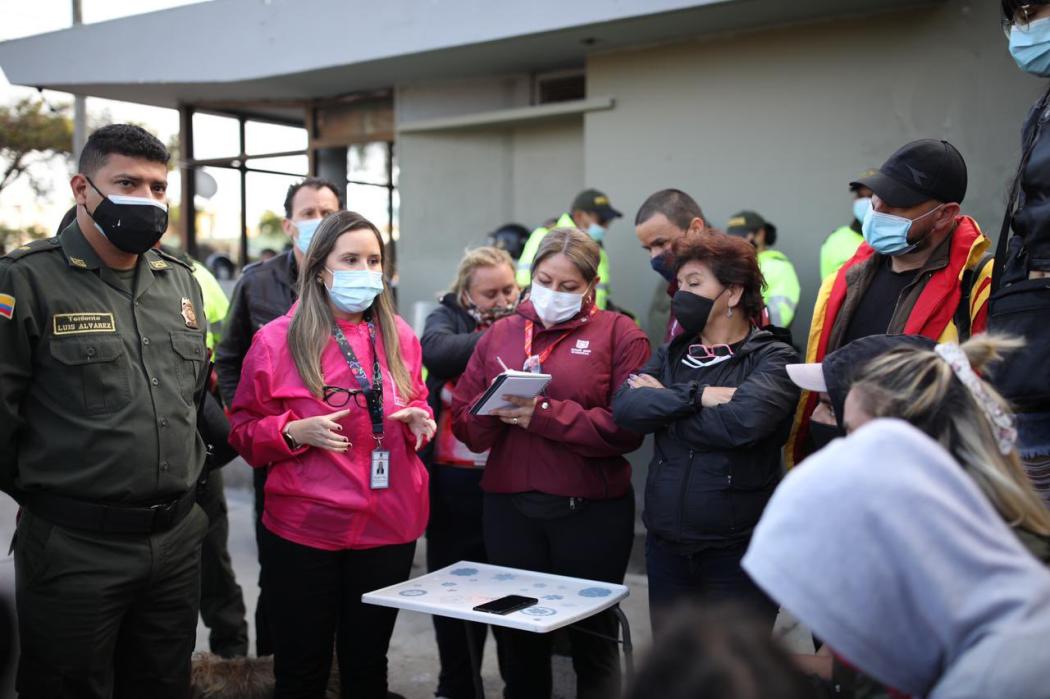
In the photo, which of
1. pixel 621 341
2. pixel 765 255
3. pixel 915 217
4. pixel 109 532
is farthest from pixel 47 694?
pixel 765 255

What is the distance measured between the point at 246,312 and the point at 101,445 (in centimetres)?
158

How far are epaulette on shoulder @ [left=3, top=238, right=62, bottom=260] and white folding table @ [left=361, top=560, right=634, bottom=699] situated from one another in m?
1.55

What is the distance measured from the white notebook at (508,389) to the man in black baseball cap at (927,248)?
117 cm

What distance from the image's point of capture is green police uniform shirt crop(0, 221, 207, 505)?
108 inches

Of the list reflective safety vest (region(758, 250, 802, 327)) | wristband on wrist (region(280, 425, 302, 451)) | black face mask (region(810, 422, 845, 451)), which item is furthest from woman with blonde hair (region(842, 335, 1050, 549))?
reflective safety vest (region(758, 250, 802, 327))

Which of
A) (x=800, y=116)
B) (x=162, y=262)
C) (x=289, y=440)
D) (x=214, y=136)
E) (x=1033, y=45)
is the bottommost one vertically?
(x=289, y=440)

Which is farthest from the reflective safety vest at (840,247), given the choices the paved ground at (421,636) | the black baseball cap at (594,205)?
the paved ground at (421,636)

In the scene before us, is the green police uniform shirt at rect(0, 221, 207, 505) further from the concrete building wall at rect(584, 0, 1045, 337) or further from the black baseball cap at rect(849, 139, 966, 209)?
the concrete building wall at rect(584, 0, 1045, 337)

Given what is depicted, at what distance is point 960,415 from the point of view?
1815 mm

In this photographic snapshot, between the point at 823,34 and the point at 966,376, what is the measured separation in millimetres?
4927

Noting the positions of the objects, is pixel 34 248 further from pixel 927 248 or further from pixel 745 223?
pixel 745 223

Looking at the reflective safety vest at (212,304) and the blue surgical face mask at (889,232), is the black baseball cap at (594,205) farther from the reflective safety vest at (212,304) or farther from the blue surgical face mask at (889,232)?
the blue surgical face mask at (889,232)

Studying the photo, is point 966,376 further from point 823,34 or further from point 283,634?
point 823,34

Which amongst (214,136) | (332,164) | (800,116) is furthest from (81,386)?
(214,136)
